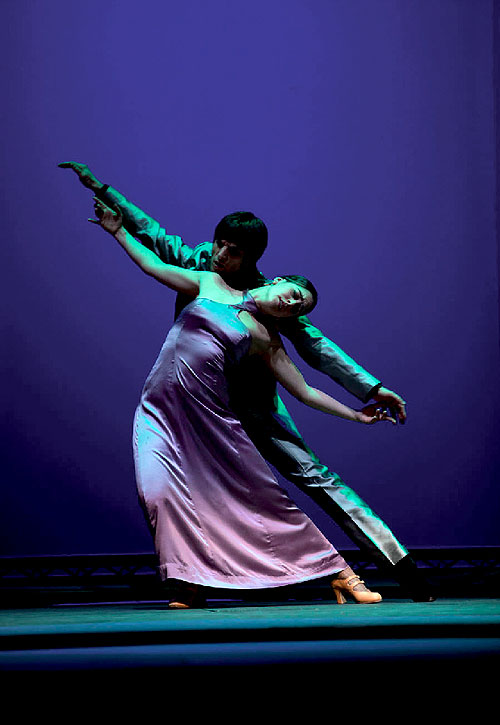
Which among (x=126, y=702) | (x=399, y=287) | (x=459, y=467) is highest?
(x=399, y=287)

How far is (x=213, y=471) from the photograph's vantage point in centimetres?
244

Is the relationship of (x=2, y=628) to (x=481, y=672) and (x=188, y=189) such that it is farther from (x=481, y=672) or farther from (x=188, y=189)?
(x=188, y=189)

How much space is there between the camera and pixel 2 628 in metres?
1.53

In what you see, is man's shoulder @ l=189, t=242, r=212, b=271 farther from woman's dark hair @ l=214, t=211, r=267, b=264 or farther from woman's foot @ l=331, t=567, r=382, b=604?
woman's foot @ l=331, t=567, r=382, b=604

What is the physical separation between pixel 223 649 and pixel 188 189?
237cm

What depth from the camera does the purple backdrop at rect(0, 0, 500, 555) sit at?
337 cm

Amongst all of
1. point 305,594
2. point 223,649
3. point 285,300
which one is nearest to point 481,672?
point 223,649

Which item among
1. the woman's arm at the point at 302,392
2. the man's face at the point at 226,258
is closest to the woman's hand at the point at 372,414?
the woman's arm at the point at 302,392

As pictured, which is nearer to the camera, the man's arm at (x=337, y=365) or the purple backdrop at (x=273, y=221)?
the man's arm at (x=337, y=365)

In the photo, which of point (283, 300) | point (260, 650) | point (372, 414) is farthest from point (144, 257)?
point (260, 650)

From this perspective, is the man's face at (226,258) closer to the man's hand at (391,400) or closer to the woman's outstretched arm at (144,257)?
the woman's outstretched arm at (144,257)

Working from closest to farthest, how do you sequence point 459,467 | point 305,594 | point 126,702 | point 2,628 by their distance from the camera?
1. point 126,702
2. point 2,628
3. point 305,594
4. point 459,467

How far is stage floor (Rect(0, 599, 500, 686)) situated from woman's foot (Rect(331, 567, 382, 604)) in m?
0.88

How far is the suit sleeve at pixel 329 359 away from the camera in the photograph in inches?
104
